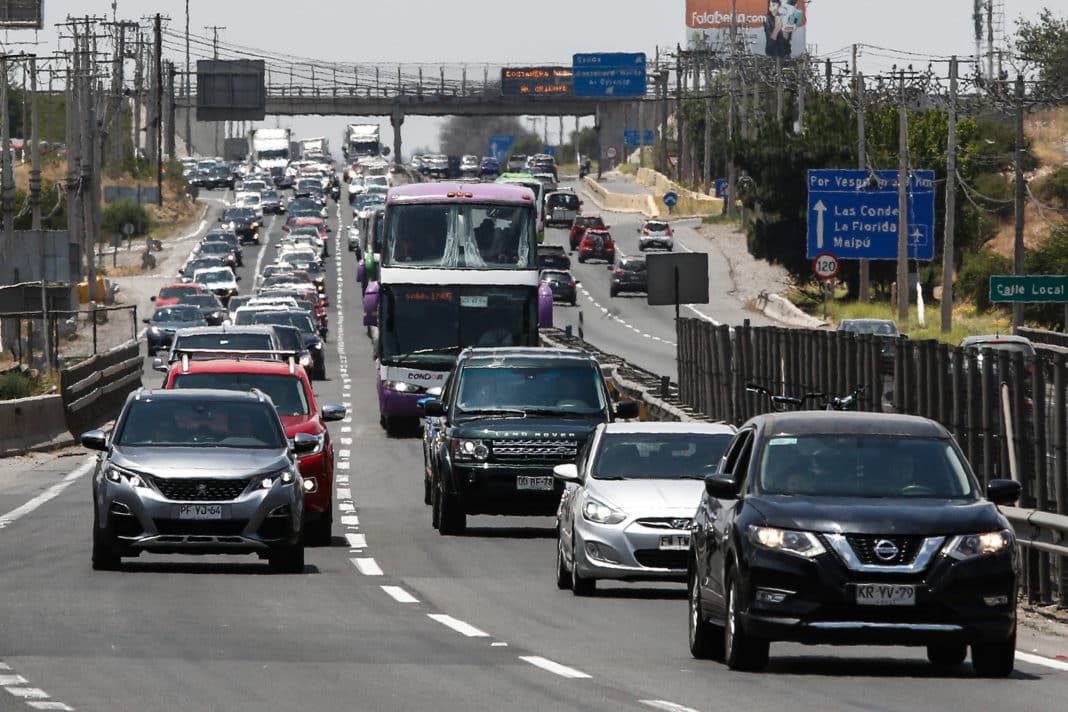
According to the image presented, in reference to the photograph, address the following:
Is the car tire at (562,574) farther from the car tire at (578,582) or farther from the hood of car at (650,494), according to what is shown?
the hood of car at (650,494)

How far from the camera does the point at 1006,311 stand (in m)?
90.1

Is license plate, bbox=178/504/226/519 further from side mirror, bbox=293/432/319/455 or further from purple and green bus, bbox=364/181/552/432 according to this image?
purple and green bus, bbox=364/181/552/432

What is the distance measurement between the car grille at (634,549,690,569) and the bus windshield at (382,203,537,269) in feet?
77.0

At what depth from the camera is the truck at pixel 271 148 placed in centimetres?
17989

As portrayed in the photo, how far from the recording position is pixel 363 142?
18625 centimetres

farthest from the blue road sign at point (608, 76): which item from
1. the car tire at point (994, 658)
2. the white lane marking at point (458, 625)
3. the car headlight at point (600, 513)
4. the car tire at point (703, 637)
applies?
the car tire at point (994, 658)

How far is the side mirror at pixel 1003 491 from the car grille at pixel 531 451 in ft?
36.3

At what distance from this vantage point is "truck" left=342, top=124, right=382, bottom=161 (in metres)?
186

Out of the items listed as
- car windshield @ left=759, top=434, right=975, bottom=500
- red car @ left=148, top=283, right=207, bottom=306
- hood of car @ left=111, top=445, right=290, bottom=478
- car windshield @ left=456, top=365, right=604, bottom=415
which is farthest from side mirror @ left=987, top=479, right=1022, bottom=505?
red car @ left=148, top=283, right=207, bottom=306

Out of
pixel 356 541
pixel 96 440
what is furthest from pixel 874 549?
pixel 356 541

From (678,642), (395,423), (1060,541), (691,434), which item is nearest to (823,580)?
(678,642)

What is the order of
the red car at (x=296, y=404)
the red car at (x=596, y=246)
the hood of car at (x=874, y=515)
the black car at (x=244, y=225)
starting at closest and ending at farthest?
the hood of car at (x=874, y=515) → the red car at (x=296, y=404) → the red car at (x=596, y=246) → the black car at (x=244, y=225)

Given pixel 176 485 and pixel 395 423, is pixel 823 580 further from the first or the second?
pixel 395 423

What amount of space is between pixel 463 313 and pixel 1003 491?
94.1ft
